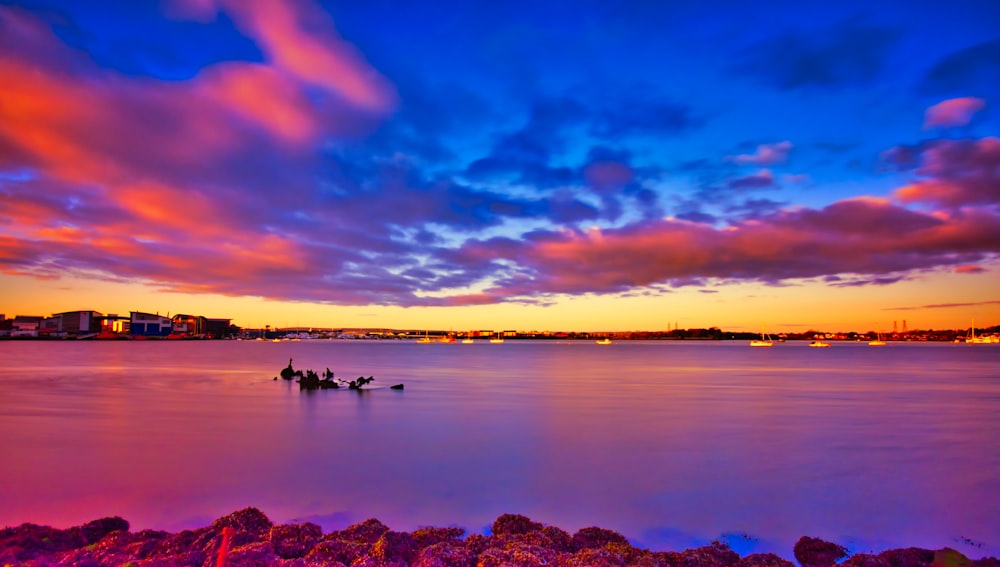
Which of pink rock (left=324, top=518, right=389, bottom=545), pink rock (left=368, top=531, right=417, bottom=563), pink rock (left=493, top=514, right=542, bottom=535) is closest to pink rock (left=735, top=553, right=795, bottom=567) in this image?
pink rock (left=493, top=514, right=542, bottom=535)

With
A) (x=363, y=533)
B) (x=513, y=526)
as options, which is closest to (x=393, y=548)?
(x=363, y=533)

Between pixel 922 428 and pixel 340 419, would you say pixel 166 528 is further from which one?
pixel 922 428

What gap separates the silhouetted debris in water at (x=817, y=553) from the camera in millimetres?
8266

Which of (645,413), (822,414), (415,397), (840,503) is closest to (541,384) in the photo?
(415,397)

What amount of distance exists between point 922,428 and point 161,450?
2356 centimetres

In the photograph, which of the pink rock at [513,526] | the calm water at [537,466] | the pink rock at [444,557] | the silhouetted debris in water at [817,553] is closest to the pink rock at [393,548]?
the pink rock at [444,557]

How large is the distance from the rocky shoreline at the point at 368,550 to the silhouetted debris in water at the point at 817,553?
1cm

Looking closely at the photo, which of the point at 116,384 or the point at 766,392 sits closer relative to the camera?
the point at 766,392

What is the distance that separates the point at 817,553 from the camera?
8.40 metres

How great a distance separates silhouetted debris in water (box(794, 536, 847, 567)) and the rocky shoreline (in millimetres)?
13

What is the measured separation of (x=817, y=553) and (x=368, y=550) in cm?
584

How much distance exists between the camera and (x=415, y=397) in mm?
32844

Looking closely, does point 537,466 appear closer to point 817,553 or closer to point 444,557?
point 817,553

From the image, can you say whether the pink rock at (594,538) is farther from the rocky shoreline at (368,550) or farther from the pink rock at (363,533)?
the pink rock at (363,533)
